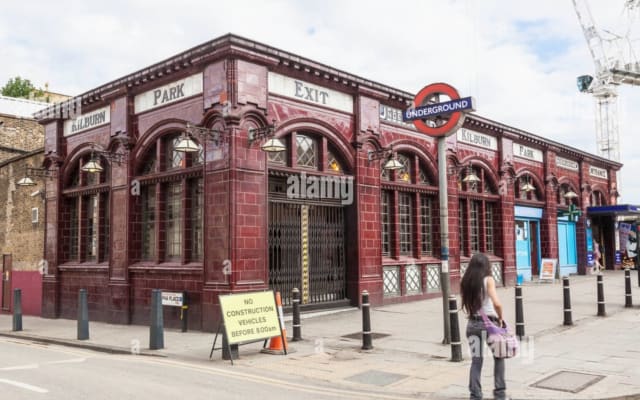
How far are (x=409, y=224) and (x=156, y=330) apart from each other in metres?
9.20

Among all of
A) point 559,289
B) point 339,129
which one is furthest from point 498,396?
point 559,289

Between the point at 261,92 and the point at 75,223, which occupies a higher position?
the point at 261,92

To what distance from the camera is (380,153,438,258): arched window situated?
16562 mm

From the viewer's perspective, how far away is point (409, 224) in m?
17.5

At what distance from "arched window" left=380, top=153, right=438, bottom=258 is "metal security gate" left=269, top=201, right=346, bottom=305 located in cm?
177

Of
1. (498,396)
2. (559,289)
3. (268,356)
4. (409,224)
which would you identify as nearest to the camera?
(498,396)

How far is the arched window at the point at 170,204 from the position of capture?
13438 millimetres

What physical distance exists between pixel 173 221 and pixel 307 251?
3.38 m

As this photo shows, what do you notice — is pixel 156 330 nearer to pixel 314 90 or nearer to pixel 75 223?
pixel 314 90

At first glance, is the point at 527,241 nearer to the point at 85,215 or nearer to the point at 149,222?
the point at 149,222

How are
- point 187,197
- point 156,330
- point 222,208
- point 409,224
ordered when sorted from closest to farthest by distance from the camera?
point 156,330, point 222,208, point 187,197, point 409,224

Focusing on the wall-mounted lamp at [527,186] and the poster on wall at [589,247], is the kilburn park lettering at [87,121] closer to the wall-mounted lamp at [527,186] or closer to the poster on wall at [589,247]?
the wall-mounted lamp at [527,186]

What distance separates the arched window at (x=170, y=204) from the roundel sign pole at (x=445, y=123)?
17.3 ft

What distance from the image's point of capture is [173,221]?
1427 cm
